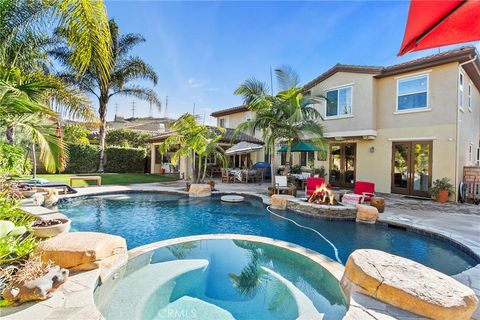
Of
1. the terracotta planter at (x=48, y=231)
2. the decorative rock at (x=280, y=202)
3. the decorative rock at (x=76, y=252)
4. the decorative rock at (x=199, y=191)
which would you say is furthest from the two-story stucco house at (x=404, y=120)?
the terracotta planter at (x=48, y=231)

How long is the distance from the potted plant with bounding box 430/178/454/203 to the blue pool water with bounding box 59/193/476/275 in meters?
6.40

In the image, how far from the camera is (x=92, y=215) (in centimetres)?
1051

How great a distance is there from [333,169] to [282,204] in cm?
822

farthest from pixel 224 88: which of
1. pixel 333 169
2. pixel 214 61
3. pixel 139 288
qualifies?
pixel 139 288

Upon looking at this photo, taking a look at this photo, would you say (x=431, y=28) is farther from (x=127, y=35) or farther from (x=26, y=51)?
(x=127, y=35)

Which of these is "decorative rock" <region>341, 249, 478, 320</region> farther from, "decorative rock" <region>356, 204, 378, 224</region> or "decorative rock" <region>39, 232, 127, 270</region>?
"decorative rock" <region>356, 204, 378, 224</region>

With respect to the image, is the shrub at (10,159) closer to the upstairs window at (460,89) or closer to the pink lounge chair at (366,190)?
the pink lounge chair at (366,190)

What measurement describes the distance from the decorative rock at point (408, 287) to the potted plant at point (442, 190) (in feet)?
37.0

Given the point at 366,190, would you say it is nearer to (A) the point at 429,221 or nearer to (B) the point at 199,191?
(A) the point at 429,221

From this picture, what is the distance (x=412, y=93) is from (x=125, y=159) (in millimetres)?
25409

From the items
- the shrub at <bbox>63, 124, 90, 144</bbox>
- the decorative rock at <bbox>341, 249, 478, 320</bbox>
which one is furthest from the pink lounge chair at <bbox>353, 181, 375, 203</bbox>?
the shrub at <bbox>63, 124, 90, 144</bbox>

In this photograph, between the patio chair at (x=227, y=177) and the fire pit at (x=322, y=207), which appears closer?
the fire pit at (x=322, y=207)

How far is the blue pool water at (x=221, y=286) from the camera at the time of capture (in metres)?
4.17

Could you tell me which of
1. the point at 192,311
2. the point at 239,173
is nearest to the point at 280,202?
the point at 192,311
